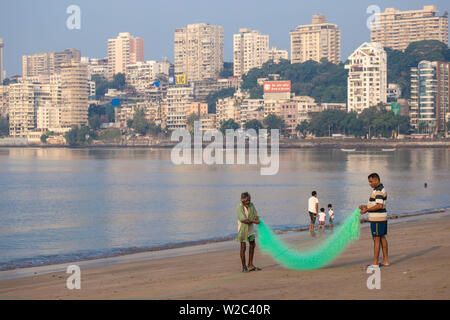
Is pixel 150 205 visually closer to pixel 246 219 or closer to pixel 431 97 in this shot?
pixel 246 219

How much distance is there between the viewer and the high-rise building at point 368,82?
19488 centimetres

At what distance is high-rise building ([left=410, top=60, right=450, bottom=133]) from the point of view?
589ft

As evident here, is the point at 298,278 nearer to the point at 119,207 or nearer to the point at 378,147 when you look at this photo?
the point at 119,207

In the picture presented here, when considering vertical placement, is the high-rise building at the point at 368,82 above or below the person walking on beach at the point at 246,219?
above

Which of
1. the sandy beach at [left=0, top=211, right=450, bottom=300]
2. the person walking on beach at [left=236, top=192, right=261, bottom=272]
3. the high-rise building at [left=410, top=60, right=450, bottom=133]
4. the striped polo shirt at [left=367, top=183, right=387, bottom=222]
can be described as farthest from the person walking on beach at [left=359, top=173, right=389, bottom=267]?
the high-rise building at [left=410, top=60, right=450, bottom=133]

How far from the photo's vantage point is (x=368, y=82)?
19562 centimetres

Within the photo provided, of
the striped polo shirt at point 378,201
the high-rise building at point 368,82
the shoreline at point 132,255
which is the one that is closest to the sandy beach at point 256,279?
the striped polo shirt at point 378,201

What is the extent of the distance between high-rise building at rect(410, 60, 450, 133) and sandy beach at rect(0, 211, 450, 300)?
165906 millimetres

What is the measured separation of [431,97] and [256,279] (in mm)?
174267

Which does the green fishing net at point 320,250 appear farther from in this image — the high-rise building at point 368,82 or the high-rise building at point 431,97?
the high-rise building at point 368,82

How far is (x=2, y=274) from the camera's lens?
61.4 feet

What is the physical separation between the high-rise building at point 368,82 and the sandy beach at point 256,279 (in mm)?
178941

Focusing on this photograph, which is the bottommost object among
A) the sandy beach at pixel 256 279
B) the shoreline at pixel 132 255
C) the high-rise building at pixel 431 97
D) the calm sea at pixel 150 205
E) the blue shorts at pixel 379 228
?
the calm sea at pixel 150 205
